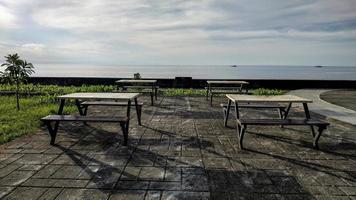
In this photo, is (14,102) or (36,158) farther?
(14,102)

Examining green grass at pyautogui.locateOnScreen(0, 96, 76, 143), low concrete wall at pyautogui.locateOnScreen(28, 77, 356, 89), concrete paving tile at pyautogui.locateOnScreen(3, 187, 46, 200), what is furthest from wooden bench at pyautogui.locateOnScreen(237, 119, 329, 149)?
low concrete wall at pyautogui.locateOnScreen(28, 77, 356, 89)

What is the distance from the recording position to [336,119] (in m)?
7.54

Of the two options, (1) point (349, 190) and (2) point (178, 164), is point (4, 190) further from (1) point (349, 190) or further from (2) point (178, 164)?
(1) point (349, 190)

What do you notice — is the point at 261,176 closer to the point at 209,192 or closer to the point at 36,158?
the point at 209,192

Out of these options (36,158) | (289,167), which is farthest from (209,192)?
(36,158)

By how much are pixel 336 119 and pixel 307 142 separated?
2.74 meters

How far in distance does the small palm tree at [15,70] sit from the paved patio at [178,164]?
13.2ft

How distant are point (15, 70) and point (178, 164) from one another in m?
7.28

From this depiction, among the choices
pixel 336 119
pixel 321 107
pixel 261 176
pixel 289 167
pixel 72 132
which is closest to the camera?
pixel 261 176

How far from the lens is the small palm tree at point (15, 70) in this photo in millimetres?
8758

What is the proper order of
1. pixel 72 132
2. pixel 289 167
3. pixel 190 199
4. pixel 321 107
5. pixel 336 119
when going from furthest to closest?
pixel 321 107 → pixel 336 119 → pixel 72 132 → pixel 289 167 → pixel 190 199

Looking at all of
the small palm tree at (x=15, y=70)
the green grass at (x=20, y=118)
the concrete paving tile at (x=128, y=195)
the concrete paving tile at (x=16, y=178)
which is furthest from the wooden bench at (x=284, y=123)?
the small palm tree at (x=15, y=70)

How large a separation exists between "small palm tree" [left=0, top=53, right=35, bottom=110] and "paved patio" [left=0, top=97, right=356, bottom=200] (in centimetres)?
402

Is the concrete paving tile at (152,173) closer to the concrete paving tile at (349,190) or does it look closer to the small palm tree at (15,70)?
the concrete paving tile at (349,190)
